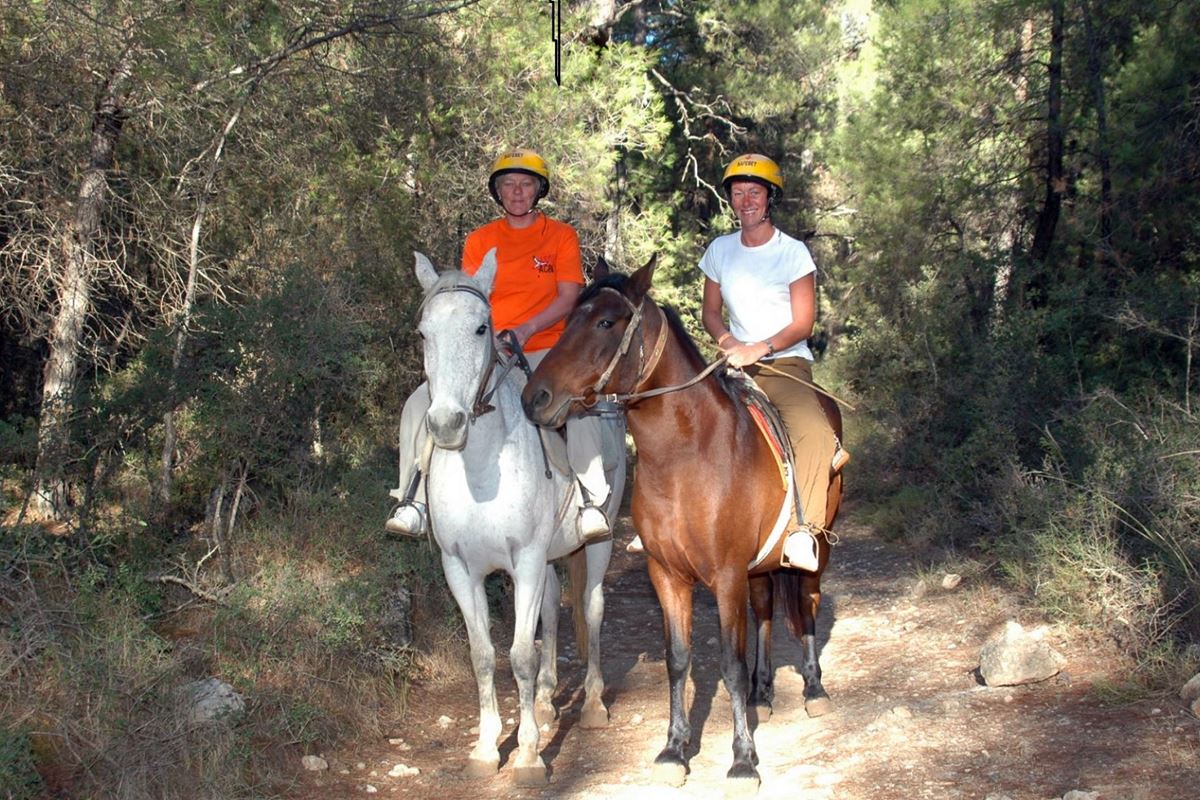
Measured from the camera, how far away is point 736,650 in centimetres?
573

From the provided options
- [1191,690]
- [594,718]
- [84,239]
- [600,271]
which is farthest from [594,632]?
[84,239]

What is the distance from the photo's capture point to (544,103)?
12516mm

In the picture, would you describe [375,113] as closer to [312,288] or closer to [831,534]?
[312,288]

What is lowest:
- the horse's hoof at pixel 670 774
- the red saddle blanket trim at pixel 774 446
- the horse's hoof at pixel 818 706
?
the horse's hoof at pixel 818 706

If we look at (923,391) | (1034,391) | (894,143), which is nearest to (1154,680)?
(1034,391)

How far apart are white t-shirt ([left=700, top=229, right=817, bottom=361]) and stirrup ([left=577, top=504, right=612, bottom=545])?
1.34 metres

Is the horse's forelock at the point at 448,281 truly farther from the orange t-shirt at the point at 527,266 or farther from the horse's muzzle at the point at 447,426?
the orange t-shirt at the point at 527,266

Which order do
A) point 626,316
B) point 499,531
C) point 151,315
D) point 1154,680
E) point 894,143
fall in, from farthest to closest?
point 894,143
point 151,315
point 1154,680
point 499,531
point 626,316

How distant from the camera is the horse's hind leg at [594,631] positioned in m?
6.94

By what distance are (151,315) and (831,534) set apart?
709cm

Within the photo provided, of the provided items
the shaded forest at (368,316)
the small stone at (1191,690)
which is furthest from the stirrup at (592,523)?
the small stone at (1191,690)

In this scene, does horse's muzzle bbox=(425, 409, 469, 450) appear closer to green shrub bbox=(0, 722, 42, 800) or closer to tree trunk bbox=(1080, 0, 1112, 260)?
green shrub bbox=(0, 722, 42, 800)

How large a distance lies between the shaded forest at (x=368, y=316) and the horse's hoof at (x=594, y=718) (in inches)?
47.7

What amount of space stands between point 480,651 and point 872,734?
7.29ft
